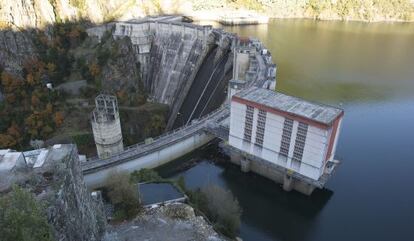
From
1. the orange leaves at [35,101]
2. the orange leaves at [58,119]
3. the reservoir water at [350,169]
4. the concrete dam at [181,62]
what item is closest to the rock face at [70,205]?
the reservoir water at [350,169]

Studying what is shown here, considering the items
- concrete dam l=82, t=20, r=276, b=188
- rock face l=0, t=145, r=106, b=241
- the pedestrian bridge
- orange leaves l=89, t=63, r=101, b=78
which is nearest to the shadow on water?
the pedestrian bridge

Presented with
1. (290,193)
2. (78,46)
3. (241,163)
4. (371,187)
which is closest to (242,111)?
(241,163)

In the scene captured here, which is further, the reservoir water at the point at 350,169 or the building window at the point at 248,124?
the building window at the point at 248,124

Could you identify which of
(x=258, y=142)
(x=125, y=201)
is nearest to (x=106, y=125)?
(x=125, y=201)

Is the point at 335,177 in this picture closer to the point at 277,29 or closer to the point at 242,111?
the point at 242,111

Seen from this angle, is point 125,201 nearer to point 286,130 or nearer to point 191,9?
point 286,130

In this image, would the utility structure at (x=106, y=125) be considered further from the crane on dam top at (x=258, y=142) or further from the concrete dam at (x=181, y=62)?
the concrete dam at (x=181, y=62)

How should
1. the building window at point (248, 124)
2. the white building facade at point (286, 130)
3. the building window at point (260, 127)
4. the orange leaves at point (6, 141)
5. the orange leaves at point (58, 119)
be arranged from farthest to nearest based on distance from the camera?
the orange leaves at point (58, 119) → the orange leaves at point (6, 141) → the building window at point (248, 124) → the building window at point (260, 127) → the white building facade at point (286, 130)
